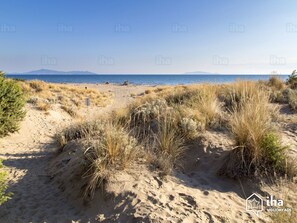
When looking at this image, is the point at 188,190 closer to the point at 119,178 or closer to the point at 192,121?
the point at 119,178

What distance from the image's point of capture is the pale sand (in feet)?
→ 10.5

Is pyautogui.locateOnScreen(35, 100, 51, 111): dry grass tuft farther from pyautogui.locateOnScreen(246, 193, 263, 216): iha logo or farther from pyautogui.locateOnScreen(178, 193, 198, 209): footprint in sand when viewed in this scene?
pyautogui.locateOnScreen(246, 193, 263, 216): iha logo

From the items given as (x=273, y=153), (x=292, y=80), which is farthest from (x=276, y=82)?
(x=273, y=153)

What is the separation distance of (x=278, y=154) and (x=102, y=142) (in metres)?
2.99

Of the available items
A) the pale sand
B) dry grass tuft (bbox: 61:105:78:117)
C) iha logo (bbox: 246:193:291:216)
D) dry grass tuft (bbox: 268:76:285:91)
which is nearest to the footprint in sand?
the pale sand

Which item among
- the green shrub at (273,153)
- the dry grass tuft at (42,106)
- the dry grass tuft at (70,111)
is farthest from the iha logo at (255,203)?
the dry grass tuft at (70,111)

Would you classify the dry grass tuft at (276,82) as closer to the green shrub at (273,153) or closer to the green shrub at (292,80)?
the green shrub at (292,80)

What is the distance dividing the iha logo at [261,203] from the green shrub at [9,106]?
6.99m

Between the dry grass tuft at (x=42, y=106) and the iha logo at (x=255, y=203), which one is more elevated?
the dry grass tuft at (x=42, y=106)

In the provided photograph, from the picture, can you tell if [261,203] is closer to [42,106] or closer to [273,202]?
[273,202]

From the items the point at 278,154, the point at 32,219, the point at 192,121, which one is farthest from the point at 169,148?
the point at 32,219

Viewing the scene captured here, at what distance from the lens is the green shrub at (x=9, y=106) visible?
24.8ft

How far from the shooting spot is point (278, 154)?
4016 mm

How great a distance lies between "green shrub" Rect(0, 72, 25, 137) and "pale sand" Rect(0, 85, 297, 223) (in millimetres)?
2623
